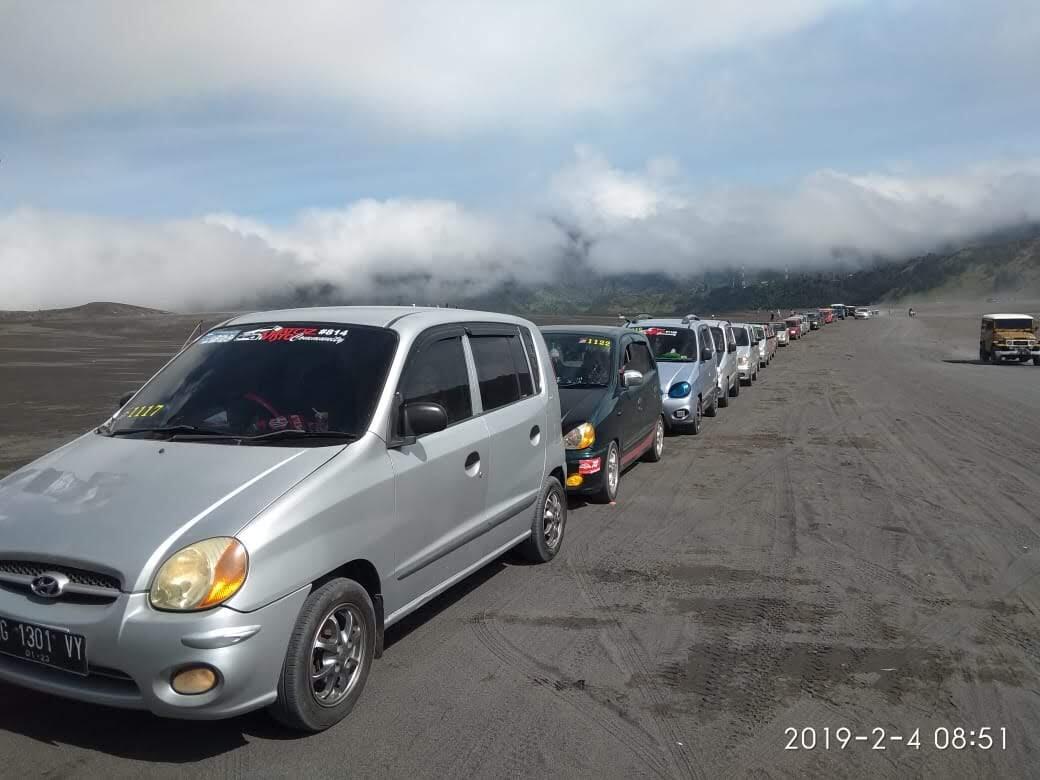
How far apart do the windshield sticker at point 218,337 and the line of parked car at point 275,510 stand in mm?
20

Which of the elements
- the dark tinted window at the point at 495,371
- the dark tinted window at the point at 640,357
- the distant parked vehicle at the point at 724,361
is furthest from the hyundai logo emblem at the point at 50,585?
the distant parked vehicle at the point at 724,361

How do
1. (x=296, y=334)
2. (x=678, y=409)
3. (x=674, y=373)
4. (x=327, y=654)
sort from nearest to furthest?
(x=327, y=654)
(x=296, y=334)
(x=678, y=409)
(x=674, y=373)

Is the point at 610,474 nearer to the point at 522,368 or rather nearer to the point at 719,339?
the point at 522,368

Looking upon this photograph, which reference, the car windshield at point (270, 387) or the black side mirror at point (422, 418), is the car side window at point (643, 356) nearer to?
the car windshield at point (270, 387)

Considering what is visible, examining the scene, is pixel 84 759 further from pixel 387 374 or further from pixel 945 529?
pixel 945 529

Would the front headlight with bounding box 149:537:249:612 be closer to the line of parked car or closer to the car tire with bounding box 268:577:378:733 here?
the line of parked car

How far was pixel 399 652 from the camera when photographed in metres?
4.73

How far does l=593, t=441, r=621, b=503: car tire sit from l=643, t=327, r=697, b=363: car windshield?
18.9 ft

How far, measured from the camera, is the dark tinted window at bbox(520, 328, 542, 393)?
6.31 m

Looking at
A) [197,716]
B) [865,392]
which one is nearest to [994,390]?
[865,392]

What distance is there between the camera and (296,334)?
16.0 ft

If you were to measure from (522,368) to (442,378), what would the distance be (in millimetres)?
1230

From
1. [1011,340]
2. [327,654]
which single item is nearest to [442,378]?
[327,654]

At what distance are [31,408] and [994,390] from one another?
70.6 ft
